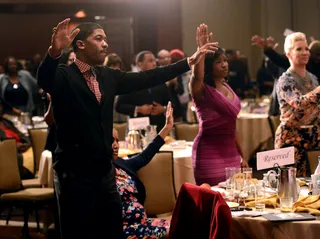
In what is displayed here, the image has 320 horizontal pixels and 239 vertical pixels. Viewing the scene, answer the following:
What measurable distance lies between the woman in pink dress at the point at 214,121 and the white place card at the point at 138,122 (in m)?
1.77

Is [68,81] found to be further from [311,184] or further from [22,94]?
[22,94]

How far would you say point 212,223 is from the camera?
3363 millimetres

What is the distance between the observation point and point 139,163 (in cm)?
447

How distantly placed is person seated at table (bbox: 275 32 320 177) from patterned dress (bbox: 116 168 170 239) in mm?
1287

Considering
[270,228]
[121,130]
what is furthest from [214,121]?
[121,130]

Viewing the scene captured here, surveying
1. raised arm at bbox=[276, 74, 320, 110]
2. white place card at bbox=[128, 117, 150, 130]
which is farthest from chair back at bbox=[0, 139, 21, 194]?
raised arm at bbox=[276, 74, 320, 110]

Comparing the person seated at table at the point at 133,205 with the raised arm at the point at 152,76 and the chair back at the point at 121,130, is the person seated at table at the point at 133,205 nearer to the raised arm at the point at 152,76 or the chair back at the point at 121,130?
the raised arm at the point at 152,76

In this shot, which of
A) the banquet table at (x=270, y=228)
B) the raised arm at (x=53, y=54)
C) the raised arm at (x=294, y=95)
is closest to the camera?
the raised arm at (x=53, y=54)

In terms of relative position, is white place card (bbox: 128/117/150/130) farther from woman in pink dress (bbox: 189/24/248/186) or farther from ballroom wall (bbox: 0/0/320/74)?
ballroom wall (bbox: 0/0/320/74)

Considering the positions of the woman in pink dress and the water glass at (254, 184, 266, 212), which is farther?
the woman in pink dress

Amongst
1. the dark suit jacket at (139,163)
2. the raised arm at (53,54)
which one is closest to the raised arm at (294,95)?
the dark suit jacket at (139,163)

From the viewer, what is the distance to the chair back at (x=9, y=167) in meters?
6.42

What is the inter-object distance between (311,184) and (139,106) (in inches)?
126

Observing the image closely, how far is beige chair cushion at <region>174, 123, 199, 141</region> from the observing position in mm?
7449
